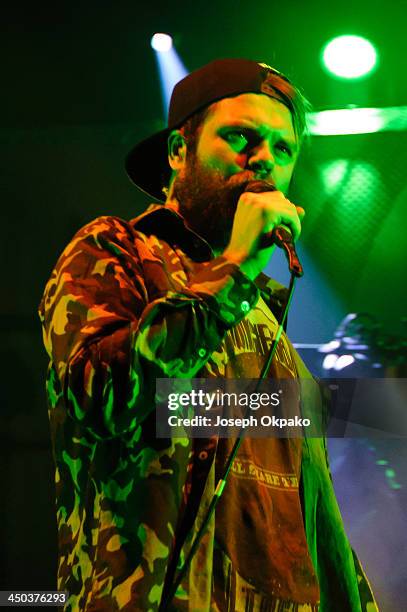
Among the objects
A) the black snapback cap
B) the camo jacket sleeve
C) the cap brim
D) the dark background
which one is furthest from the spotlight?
the camo jacket sleeve

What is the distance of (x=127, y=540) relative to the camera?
839 mm

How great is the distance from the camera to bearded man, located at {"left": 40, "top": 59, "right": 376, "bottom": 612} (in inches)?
31.9

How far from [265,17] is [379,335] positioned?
72 centimetres

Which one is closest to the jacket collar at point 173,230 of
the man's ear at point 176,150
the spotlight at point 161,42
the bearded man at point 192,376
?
the bearded man at point 192,376

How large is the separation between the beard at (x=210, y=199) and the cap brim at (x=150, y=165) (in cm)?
11

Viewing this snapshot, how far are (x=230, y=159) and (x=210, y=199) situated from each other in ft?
0.25

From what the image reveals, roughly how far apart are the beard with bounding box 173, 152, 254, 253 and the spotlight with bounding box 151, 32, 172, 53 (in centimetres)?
35

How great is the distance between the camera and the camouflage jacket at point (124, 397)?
0.79 m

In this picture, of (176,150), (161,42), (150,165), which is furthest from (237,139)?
(161,42)

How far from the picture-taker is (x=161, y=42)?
1.32 meters

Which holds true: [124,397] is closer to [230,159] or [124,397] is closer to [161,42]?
[230,159]

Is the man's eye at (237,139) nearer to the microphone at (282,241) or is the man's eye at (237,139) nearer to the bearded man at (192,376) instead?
the bearded man at (192,376)

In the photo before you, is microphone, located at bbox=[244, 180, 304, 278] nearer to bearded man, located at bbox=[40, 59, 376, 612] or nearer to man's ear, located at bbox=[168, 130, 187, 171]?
bearded man, located at bbox=[40, 59, 376, 612]

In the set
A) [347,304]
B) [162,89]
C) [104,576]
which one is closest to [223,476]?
[104,576]
